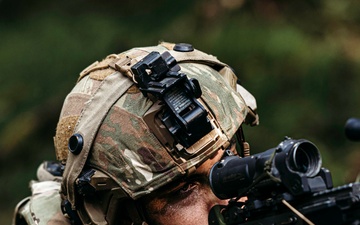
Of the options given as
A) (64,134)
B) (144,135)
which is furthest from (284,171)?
(64,134)

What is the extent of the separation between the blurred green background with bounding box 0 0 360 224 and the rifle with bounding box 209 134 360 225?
406 cm

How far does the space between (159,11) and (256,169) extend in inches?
236

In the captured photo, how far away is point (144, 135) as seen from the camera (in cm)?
515

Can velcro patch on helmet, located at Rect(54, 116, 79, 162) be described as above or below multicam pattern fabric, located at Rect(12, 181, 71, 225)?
above

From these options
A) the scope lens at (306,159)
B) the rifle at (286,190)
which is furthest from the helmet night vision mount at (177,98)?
the scope lens at (306,159)

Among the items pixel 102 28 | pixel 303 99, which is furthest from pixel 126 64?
pixel 102 28

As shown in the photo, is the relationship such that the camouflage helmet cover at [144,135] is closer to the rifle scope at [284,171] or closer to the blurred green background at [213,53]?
the rifle scope at [284,171]

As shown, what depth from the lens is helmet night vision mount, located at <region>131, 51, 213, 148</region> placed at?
5.02m

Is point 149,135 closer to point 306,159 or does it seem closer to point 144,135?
point 144,135

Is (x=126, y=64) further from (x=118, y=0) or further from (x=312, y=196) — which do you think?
(x=118, y=0)

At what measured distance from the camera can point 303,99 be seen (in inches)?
369

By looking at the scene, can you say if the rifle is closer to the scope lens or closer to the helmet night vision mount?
the scope lens

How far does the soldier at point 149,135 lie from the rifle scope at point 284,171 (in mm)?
500

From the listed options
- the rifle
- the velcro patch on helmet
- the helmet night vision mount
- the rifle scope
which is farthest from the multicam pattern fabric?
the rifle scope
